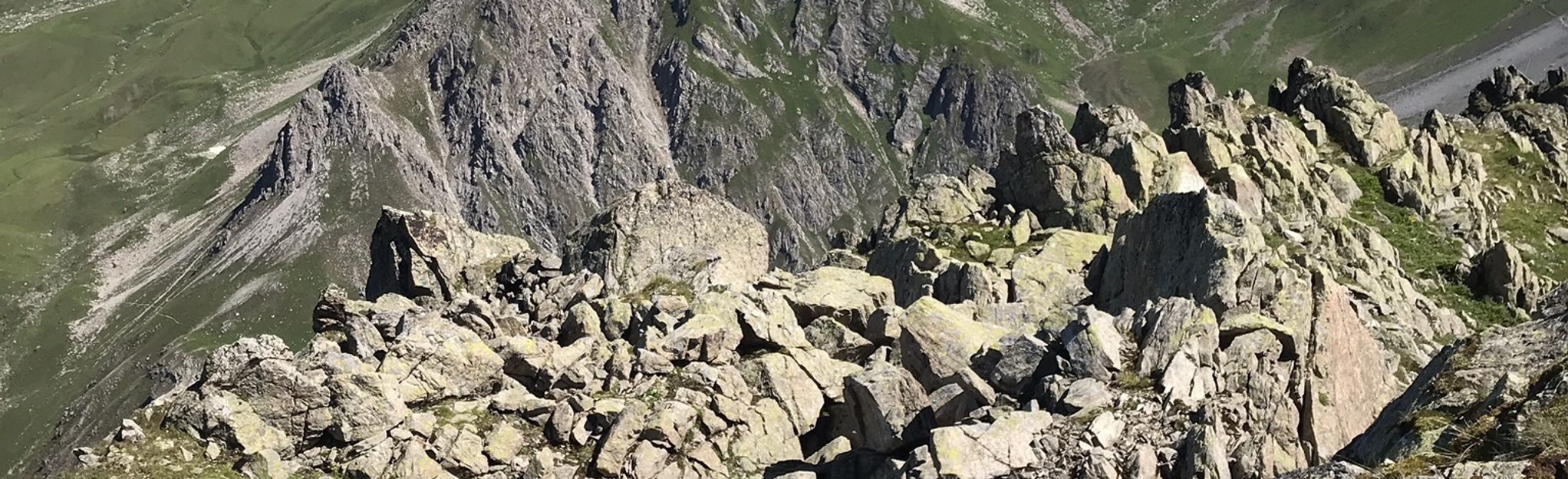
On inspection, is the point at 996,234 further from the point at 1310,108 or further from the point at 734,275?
the point at 1310,108

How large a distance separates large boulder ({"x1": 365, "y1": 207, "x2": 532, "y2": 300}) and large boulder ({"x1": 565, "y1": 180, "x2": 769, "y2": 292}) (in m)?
5.68

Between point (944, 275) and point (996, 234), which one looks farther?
point (996, 234)

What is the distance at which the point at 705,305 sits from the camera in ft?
159

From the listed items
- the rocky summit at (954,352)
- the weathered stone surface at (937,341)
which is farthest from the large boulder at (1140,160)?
the weathered stone surface at (937,341)

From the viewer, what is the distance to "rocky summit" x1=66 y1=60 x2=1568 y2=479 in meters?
30.1

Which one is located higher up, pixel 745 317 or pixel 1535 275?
pixel 745 317

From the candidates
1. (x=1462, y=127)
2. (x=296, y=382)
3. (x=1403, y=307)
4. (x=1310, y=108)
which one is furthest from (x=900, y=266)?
(x=1462, y=127)

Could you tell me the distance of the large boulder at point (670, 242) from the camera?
6272cm

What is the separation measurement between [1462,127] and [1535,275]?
3785 centimetres

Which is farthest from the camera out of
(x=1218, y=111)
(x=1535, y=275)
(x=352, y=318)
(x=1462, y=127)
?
(x=1462, y=127)

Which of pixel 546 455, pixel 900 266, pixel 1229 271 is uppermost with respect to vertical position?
pixel 1229 271

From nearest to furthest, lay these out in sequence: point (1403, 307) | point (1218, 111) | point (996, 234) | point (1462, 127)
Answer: point (1403, 307)
point (996, 234)
point (1218, 111)
point (1462, 127)

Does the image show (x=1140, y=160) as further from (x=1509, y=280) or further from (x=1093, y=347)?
(x=1093, y=347)

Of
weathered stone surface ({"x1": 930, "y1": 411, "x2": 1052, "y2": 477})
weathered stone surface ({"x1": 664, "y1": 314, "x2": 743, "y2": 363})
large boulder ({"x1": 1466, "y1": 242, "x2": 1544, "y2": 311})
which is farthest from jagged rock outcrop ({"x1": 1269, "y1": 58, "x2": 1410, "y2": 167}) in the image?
weathered stone surface ({"x1": 930, "y1": 411, "x2": 1052, "y2": 477})
